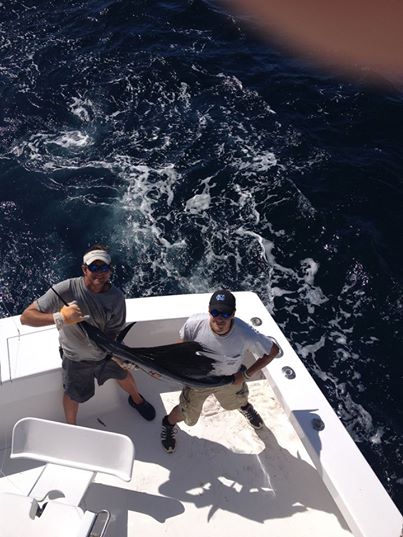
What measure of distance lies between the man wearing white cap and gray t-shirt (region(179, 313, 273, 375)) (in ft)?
1.54

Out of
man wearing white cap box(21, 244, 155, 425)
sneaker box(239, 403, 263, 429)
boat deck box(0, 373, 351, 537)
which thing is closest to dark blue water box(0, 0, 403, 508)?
boat deck box(0, 373, 351, 537)

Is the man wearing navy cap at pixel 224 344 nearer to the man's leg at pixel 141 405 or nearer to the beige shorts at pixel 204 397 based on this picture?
the beige shorts at pixel 204 397

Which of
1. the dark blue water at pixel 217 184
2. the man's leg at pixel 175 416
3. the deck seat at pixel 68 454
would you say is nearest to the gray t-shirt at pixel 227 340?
the man's leg at pixel 175 416

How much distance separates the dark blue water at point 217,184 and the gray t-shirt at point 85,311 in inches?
111

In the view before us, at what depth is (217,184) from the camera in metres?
7.20

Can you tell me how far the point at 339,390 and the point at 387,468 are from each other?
2.82ft

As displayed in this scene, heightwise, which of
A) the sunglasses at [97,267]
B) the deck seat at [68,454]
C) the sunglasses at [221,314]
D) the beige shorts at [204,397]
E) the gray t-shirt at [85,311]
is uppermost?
the sunglasses at [221,314]

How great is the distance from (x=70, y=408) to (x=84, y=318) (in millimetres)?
987

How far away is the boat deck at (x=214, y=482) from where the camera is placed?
3141 millimetres

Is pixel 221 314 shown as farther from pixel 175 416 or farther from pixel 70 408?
pixel 70 408

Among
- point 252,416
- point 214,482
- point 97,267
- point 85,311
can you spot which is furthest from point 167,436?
point 97,267

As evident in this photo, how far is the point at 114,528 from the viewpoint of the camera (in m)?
3.07

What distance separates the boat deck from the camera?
3.14 m

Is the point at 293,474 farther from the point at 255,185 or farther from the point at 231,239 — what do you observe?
the point at 255,185
